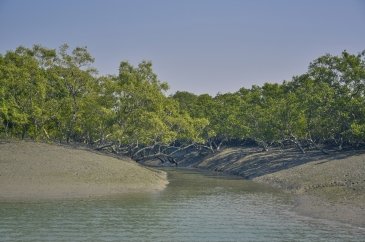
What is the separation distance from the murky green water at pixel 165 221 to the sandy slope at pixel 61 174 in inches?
167

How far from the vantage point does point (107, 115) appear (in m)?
62.5

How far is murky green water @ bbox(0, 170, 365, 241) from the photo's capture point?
Result: 2355cm

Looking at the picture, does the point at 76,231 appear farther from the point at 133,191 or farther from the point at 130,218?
the point at 133,191

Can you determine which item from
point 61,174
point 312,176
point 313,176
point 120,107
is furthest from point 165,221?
point 120,107

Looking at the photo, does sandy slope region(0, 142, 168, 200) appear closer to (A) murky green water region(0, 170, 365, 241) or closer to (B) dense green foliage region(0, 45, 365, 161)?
(A) murky green water region(0, 170, 365, 241)

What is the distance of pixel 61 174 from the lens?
142ft

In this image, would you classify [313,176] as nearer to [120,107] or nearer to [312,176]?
[312,176]

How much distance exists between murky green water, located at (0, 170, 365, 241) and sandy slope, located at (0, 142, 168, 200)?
4247mm

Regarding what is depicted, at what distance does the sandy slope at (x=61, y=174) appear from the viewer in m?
38.5

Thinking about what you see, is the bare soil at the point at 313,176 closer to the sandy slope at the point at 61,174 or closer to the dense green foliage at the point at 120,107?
the dense green foliage at the point at 120,107

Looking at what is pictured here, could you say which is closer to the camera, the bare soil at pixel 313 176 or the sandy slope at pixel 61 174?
the bare soil at pixel 313 176

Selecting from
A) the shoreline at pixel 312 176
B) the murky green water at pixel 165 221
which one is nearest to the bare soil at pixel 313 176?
the shoreline at pixel 312 176

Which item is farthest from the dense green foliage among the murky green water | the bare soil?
the murky green water

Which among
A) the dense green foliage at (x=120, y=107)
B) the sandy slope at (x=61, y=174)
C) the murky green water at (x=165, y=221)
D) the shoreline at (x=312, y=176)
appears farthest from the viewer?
the dense green foliage at (x=120, y=107)
